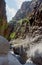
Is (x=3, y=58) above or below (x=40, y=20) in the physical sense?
above

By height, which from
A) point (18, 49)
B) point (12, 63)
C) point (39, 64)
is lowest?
point (18, 49)

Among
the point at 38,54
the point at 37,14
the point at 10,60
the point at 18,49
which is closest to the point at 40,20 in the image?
the point at 37,14

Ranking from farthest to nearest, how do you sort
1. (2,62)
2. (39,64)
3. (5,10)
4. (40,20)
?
(5,10) < (40,20) < (39,64) < (2,62)

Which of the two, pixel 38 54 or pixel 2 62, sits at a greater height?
pixel 2 62

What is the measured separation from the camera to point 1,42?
1152mm

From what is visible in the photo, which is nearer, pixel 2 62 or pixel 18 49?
pixel 2 62

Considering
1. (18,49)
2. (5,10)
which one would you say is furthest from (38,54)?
(5,10)

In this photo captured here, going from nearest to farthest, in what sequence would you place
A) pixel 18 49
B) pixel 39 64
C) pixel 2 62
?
pixel 2 62 → pixel 39 64 → pixel 18 49

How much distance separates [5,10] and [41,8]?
6172 millimetres

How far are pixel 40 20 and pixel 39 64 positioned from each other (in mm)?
4695

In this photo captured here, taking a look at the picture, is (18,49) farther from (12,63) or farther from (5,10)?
(5,10)

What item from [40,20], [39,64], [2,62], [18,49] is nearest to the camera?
[2,62]

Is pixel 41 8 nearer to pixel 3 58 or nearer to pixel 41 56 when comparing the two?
pixel 41 56

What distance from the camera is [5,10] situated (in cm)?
1520
